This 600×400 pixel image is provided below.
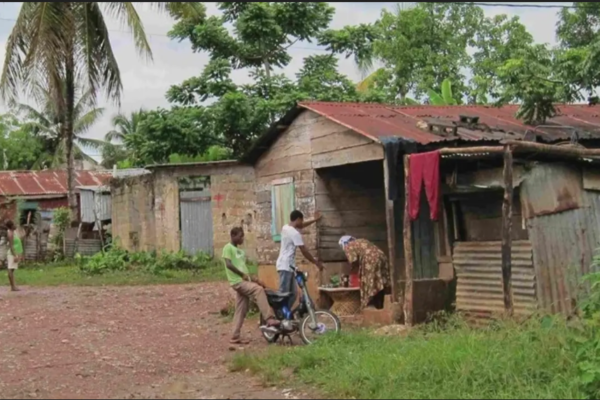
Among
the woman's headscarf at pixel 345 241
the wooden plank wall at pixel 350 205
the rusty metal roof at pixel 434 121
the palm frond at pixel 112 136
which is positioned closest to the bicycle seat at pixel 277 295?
the woman's headscarf at pixel 345 241

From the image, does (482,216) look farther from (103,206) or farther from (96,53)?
(103,206)

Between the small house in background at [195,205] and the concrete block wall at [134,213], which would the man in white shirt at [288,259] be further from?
the concrete block wall at [134,213]

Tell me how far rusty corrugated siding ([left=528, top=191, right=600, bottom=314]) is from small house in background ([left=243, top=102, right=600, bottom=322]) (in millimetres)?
13

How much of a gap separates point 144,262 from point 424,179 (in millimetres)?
13048

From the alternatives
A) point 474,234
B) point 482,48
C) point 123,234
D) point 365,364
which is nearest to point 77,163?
point 123,234

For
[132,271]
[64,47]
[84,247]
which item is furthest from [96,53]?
[84,247]

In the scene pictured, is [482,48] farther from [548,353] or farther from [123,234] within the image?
[548,353]

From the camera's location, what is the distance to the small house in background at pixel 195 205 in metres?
21.0

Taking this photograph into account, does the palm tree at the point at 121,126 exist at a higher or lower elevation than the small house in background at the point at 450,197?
higher

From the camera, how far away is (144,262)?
2158cm

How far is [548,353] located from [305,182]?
6256 millimetres

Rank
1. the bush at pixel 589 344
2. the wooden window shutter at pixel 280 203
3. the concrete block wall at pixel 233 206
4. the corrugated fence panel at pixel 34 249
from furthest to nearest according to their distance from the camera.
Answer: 1. the corrugated fence panel at pixel 34 249
2. the concrete block wall at pixel 233 206
3. the wooden window shutter at pixel 280 203
4. the bush at pixel 589 344

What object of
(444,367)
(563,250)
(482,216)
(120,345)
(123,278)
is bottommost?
(120,345)

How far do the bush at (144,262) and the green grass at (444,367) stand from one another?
12269 millimetres
